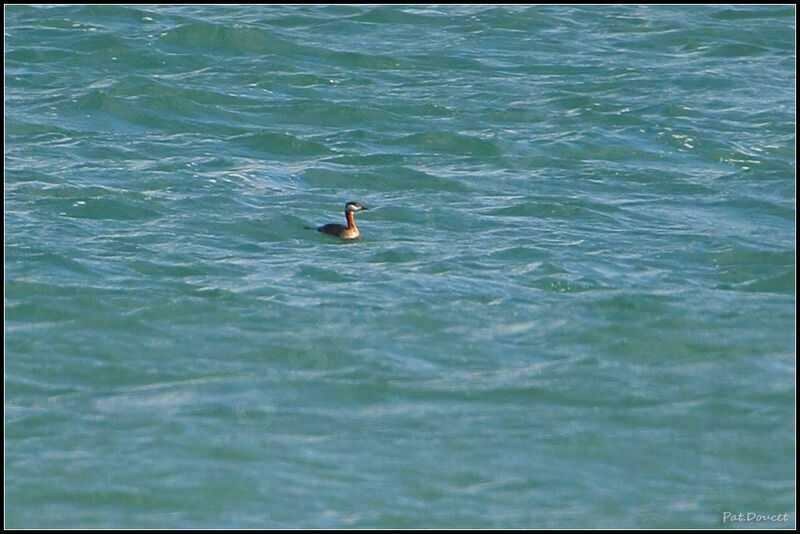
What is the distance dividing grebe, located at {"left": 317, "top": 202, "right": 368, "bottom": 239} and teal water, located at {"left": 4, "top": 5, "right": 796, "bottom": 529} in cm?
20

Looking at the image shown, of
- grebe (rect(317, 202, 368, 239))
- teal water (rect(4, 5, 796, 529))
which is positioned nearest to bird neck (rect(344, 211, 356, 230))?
grebe (rect(317, 202, 368, 239))

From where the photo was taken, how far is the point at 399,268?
15.5 meters

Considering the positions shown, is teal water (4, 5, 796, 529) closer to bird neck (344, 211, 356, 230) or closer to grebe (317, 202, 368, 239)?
grebe (317, 202, 368, 239)

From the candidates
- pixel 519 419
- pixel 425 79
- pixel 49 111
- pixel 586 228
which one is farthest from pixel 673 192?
pixel 49 111

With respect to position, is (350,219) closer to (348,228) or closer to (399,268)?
(348,228)

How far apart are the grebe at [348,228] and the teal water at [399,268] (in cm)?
20

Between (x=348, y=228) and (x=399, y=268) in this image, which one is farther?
(x=348, y=228)

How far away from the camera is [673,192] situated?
59.8 ft

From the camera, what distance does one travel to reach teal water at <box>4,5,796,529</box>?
11094mm

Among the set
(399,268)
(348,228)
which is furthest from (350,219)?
(399,268)

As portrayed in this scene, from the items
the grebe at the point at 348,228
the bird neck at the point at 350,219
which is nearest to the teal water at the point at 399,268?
the grebe at the point at 348,228

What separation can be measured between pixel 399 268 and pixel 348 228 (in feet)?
4.04

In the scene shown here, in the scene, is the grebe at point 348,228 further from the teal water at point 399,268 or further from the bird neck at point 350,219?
the teal water at point 399,268

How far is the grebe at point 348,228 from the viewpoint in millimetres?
16297
